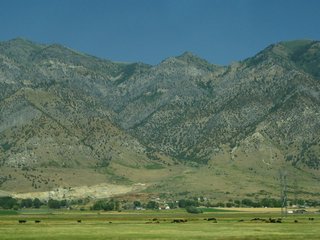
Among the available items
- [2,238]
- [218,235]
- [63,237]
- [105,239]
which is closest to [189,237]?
[218,235]

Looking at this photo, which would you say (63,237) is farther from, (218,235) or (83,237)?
(218,235)

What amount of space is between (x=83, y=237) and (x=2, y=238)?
12731 mm

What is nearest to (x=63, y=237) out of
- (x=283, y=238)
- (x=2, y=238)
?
(x=2, y=238)

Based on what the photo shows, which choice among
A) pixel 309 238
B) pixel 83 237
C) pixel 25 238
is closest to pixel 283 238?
pixel 309 238

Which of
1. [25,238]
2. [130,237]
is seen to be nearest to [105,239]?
[130,237]

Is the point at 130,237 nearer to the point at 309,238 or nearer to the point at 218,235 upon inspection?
the point at 218,235

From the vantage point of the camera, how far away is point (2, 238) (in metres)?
101

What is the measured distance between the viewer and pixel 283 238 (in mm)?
102625

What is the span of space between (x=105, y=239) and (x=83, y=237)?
20.3 ft

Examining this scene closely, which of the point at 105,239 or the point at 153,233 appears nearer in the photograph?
the point at 105,239

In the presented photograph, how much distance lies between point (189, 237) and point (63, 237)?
20194 millimetres

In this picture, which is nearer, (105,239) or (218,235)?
(105,239)

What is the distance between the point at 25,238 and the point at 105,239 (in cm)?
1297

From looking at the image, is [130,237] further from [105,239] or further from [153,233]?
[153,233]
